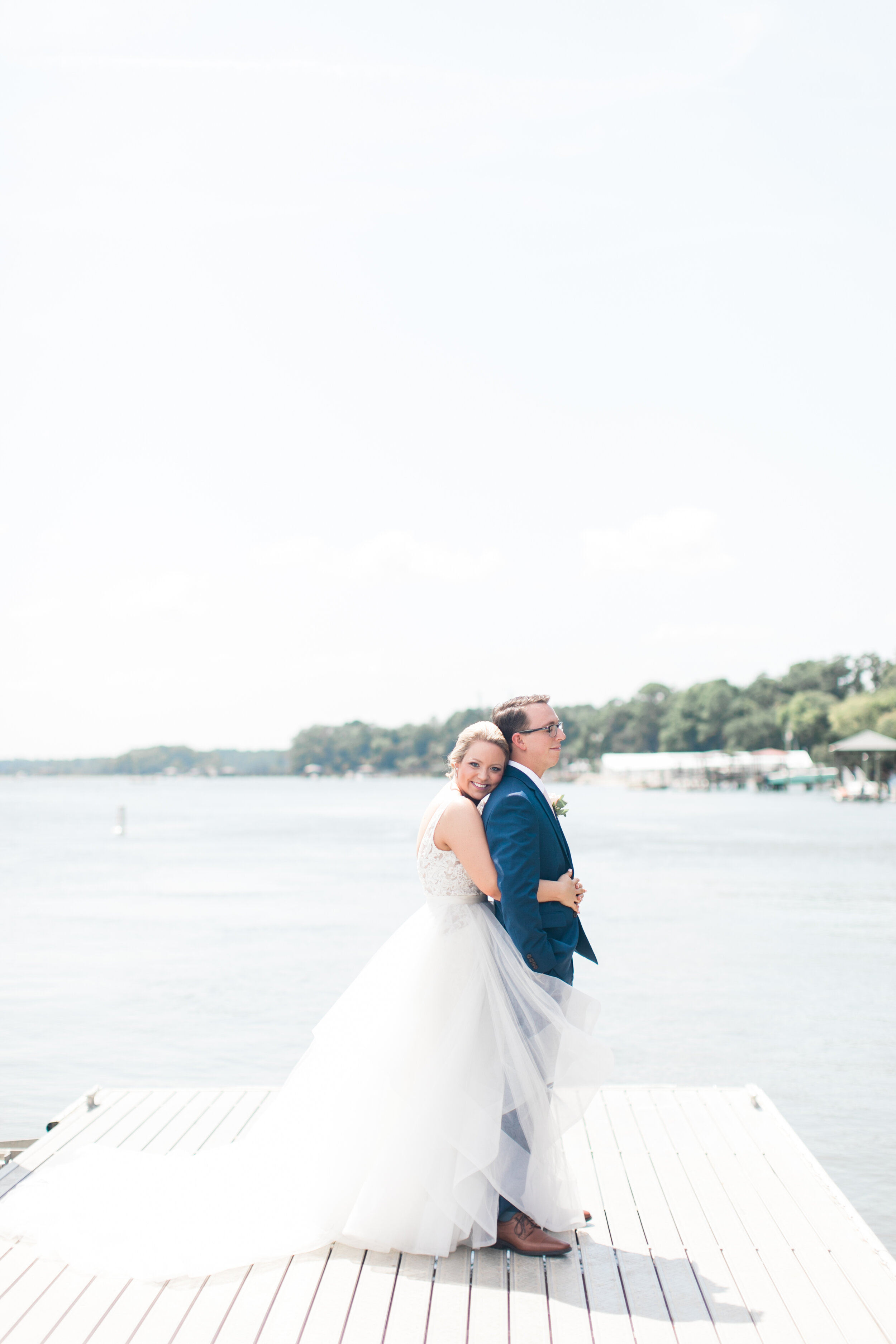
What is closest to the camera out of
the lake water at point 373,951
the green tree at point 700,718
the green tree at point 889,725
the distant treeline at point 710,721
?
the lake water at point 373,951

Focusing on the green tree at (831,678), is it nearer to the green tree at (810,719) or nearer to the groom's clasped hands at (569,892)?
the green tree at (810,719)

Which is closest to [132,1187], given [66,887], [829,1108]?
[829,1108]

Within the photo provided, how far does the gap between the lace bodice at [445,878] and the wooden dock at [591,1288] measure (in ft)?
3.97

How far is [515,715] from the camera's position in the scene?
426 cm

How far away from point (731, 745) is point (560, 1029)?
410ft

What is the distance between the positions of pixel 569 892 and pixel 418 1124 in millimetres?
949

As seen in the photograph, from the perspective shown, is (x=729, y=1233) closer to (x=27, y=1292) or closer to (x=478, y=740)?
(x=478, y=740)

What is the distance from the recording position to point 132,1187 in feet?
15.1

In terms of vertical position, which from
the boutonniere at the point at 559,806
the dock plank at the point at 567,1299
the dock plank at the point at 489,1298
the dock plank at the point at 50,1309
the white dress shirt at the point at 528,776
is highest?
the white dress shirt at the point at 528,776

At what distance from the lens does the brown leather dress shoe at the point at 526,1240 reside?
4.07 metres

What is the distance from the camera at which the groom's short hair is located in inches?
167

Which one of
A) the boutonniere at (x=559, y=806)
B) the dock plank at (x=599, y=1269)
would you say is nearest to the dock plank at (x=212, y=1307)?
the dock plank at (x=599, y=1269)

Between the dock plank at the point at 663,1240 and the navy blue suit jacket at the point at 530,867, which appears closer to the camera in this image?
the dock plank at the point at 663,1240

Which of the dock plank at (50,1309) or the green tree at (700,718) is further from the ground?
the green tree at (700,718)
